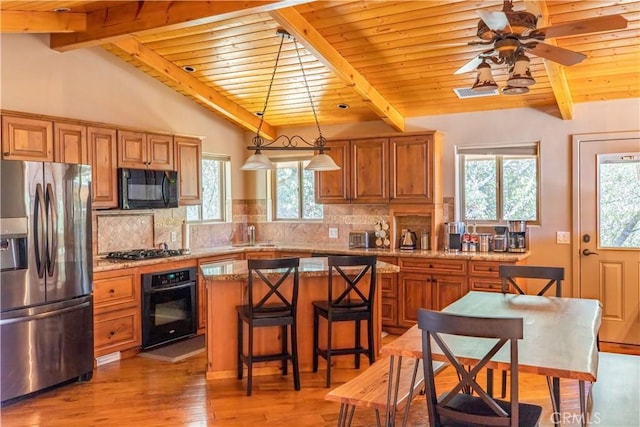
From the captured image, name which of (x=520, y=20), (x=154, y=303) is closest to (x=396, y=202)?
(x=154, y=303)

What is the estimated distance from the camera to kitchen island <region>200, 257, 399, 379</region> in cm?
420

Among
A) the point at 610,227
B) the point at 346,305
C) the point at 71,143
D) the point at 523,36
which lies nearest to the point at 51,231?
the point at 71,143

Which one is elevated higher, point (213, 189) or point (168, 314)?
point (213, 189)

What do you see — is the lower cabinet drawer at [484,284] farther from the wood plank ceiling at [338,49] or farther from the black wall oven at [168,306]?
the black wall oven at [168,306]

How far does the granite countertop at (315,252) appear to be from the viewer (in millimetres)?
4785

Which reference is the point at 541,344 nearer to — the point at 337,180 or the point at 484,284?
the point at 484,284

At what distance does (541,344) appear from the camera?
2434 mm

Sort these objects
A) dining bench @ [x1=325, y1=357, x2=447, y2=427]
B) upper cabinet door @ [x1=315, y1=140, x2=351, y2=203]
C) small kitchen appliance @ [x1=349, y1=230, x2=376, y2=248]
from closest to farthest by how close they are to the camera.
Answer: dining bench @ [x1=325, y1=357, x2=447, y2=427] < upper cabinet door @ [x1=315, y1=140, x2=351, y2=203] < small kitchen appliance @ [x1=349, y1=230, x2=376, y2=248]

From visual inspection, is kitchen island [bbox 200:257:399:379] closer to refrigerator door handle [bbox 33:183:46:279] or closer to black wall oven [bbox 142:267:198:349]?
black wall oven [bbox 142:267:198:349]

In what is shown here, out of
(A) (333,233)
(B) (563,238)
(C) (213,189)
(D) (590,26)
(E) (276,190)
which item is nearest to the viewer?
(D) (590,26)

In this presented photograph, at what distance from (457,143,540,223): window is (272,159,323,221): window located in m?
1.95

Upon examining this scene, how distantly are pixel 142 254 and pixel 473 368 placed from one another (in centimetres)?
381

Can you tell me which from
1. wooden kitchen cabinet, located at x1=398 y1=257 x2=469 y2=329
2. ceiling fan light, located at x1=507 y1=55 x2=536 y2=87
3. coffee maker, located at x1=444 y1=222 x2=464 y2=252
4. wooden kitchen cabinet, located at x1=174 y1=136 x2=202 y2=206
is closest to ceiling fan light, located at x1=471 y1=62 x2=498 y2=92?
ceiling fan light, located at x1=507 y1=55 x2=536 y2=87

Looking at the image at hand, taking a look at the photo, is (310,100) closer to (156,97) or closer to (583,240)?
(156,97)
